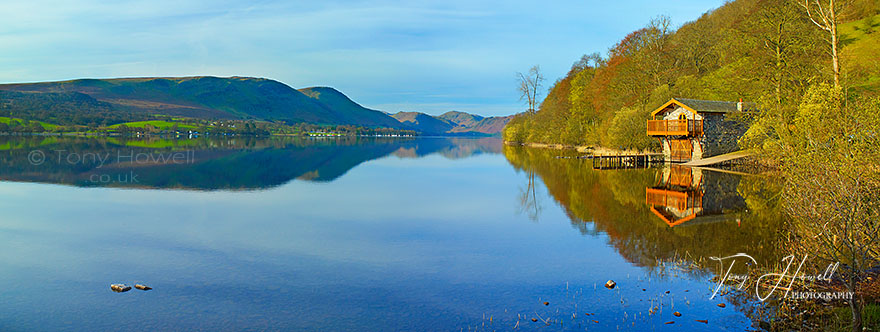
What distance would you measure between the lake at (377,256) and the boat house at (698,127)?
16.3 m

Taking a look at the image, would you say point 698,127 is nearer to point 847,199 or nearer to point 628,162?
point 628,162

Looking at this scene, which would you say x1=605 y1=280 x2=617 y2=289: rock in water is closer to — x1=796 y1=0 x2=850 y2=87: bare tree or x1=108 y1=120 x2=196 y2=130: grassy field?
x1=796 y1=0 x2=850 y2=87: bare tree

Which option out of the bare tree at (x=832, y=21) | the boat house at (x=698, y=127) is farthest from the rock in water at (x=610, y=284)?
the boat house at (x=698, y=127)

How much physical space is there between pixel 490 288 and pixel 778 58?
36.6 metres

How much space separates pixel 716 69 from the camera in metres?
61.7

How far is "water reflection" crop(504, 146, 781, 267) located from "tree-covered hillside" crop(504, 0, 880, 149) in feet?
22.4

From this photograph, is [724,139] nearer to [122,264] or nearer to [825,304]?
[825,304]

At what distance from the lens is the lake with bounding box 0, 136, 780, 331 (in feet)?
36.5

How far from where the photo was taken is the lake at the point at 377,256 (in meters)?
11.1

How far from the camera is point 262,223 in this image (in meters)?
22.0

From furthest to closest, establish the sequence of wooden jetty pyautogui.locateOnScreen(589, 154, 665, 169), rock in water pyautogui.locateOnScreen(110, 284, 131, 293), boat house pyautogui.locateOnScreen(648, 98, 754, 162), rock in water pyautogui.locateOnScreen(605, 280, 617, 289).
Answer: wooden jetty pyautogui.locateOnScreen(589, 154, 665, 169) → boat house pyautogui.locateOnScreen(648, 98, 754, 162) → rock in water pyautogui.locateOnScreen(605, 280, 617, 289) → rock in water pyautogui.locateOnScreen(110, 284, 131, 293)

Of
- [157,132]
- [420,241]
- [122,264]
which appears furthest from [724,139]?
[157,132]

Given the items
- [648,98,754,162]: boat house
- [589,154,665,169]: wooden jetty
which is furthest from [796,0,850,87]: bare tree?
[589,154,665,169]: wooden jetty

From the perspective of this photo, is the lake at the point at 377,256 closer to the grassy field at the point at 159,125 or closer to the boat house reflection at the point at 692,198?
the boat house reflection at the point at 692,198
